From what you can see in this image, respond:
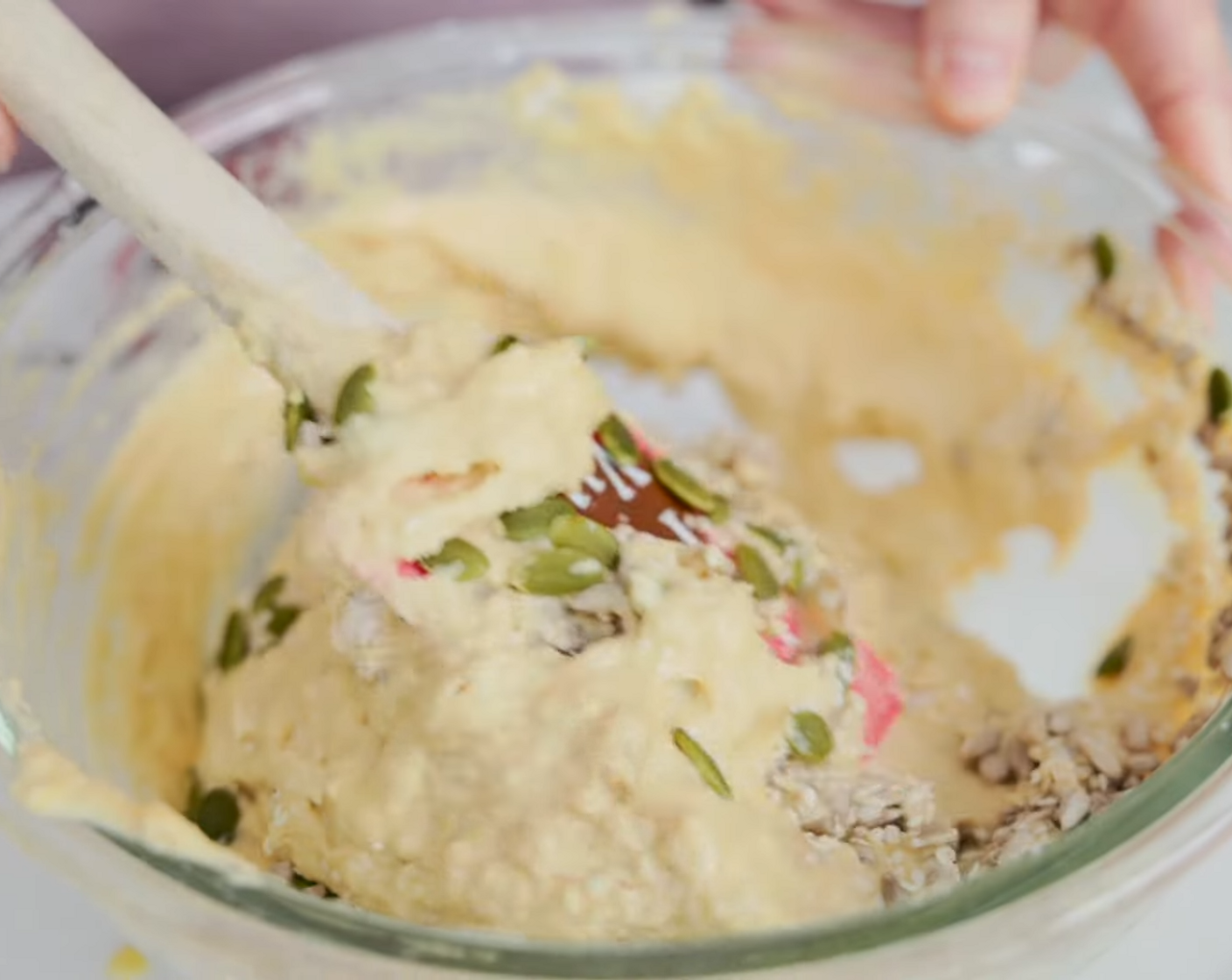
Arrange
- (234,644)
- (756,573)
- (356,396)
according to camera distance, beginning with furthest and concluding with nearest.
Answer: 1. (234,644)
2. (756,573)
3. (356,396)

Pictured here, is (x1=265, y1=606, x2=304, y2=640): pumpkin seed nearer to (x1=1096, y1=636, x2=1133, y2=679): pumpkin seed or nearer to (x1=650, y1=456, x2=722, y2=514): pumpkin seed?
(x1=650, y1=456, x2=722, y2=514): pumpkin seed

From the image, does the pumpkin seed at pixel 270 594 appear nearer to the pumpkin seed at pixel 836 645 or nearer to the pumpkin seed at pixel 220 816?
the pumpkin seed at pixel 220 816

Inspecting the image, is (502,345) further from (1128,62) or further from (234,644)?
(1128,62)

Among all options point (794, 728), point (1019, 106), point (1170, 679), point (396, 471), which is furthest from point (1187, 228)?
point (396, 471)

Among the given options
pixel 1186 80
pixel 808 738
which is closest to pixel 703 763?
pixel 808 738

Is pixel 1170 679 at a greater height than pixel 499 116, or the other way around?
pixel 499 116

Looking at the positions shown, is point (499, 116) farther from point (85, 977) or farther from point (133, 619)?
point (85, 977)

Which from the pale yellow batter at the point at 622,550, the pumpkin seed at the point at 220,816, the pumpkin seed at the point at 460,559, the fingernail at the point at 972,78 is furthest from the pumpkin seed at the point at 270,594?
the fingernail at the point at 972,78
